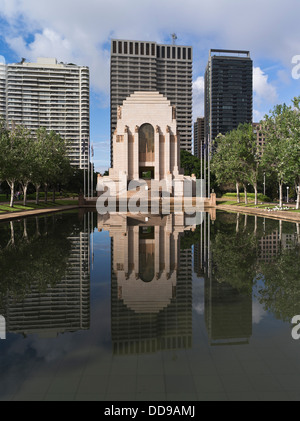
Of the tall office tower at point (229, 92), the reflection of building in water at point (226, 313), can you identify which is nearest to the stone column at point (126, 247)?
the reflection of building in water at point (226, 313)

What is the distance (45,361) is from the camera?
187 inches

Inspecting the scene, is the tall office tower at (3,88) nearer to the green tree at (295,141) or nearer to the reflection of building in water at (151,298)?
the green tree at (295,141)

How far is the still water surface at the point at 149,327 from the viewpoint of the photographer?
4113mm

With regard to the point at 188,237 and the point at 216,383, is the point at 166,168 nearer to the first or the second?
the point at 188,237

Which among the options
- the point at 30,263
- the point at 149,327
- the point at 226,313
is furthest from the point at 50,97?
the point at 149,327

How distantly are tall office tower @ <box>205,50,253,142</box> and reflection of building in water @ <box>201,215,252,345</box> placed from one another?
196 meters

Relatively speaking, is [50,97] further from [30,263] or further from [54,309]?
[54,309]

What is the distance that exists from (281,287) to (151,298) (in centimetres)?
356

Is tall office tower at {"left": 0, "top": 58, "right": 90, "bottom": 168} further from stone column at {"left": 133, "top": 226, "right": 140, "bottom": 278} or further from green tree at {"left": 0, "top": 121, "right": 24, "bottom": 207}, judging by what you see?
stone column at {"left": 133, "top": 226, "right": 140, "bottom": 278}

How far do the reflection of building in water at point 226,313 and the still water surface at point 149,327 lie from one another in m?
0.02

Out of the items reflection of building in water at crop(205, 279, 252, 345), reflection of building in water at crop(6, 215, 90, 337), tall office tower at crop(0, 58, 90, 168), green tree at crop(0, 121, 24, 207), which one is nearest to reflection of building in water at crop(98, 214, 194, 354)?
reflection of building in water at crop(205, 279, 252, 345)

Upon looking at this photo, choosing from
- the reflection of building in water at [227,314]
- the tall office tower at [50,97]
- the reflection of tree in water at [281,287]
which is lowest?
the reflection of building in water at [227,314]

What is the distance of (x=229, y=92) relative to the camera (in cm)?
19488

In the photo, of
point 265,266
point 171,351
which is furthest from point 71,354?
point 265,266
